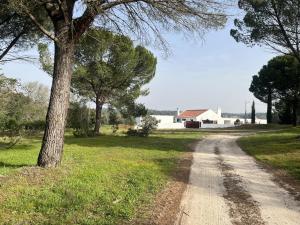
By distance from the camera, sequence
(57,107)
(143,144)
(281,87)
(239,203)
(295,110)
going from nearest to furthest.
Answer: (239,203)
(57,107)
(143,144)
(295,110)
(281,87)

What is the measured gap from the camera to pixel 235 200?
991 cm

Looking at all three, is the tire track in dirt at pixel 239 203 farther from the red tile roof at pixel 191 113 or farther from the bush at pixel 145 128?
the red tile roof at pixel 191 113

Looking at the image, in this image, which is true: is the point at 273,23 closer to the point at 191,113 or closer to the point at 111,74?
the point at 111,74

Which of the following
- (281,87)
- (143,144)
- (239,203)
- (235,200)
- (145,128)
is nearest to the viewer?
(239,203)

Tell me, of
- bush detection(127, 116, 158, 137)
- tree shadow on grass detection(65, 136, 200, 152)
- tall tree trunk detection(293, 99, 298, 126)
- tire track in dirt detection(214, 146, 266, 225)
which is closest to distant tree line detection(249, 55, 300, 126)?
tall tree trunk detection(293, 99, 298, 126)

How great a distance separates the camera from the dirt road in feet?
26.9

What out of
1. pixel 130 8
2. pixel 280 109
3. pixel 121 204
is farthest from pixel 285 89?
pixel 121 204

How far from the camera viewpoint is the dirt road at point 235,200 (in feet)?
26.9

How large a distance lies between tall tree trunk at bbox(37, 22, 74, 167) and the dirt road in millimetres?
3575

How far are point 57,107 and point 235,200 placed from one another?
5087mm

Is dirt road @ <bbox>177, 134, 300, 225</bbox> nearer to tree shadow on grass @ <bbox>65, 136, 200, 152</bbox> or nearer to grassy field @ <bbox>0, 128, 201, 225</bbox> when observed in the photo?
grassy field @ <bbox>0, 128, 201, 225</bbox>

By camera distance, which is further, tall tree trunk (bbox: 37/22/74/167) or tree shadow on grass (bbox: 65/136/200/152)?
tree shadow on grass (bbox: 65/136/200/152)

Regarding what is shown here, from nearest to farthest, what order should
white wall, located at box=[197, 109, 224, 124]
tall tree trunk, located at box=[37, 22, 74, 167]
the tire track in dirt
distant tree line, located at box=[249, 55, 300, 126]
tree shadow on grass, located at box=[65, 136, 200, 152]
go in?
the tire track in dirt, tall tree trunk, located at box=[37, 22, 74, 167], tree shadow on grass, located at box=[65, 136, 200, 152], distant tree line, located at box=[249, 55, 300, 126], white wall, located at box=[197, 109, 224, 124]

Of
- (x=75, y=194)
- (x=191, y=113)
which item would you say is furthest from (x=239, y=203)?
(x=191, y=113)
